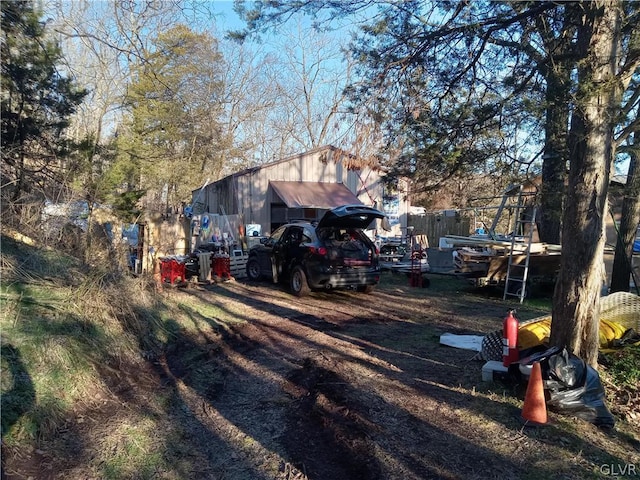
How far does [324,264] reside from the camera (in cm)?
1012

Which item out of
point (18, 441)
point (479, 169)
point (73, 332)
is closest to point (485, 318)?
point (479, 169)

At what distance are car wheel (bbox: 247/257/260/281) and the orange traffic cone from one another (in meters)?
9.24

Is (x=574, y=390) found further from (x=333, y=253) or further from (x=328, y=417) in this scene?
(x=333, y=253)

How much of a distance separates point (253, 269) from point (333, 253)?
3533 mm

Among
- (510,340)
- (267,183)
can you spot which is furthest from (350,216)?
(267,183)

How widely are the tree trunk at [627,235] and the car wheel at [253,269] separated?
334 inches

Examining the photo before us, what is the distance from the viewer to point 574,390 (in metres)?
4.12

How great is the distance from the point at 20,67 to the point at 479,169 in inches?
296

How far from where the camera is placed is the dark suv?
10.1 m

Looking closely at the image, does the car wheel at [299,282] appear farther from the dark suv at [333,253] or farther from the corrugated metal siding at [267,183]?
the corrugated metal siding at [267,183]

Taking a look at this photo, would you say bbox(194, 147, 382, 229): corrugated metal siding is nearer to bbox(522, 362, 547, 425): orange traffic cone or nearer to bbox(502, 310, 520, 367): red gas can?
bbox(502, 310, 520, 367): red gas can

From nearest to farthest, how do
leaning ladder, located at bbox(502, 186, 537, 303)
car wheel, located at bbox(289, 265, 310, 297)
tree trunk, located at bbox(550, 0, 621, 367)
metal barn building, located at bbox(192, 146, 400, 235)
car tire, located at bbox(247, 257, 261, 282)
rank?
tree trunk, located at bbox(550, 0, 621, 367)
leaning ladder, located at bbox(502, 186, 537, 303)
car wheel, located at bbox(289, 265, 310, 297)
car tire, located at bbox(247, 257, 261, 282)
metal barn building, located at bbox(192, 146, 400, 235)

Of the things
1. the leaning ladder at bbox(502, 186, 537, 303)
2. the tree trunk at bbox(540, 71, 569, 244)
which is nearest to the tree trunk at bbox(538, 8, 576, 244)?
the tree trunk at bbox(540, 71, 569, 244)

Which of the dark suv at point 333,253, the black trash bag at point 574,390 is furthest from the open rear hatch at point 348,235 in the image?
the black trash bag at point 574,390
